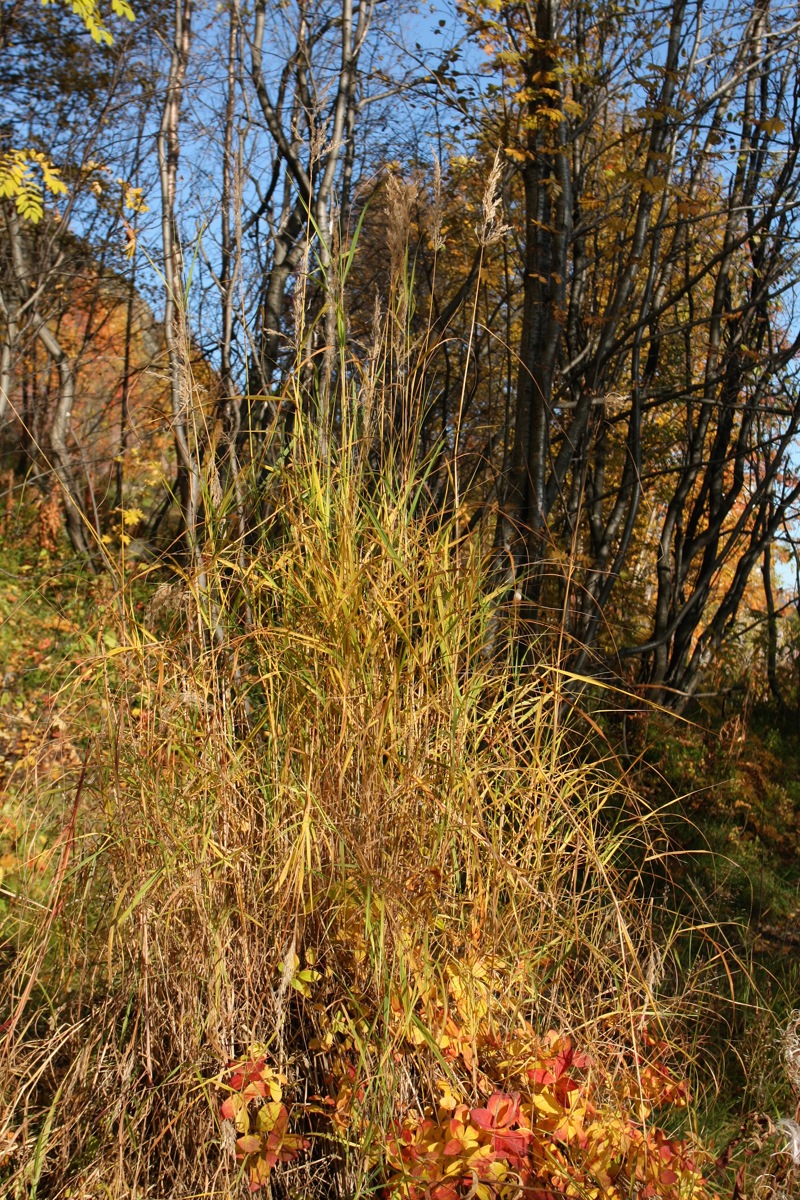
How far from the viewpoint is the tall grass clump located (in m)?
1.78

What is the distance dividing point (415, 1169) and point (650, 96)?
167 inches

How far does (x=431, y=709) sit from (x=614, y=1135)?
0.92m

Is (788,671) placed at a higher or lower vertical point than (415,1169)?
lower

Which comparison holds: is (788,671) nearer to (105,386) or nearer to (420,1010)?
(420,1010)

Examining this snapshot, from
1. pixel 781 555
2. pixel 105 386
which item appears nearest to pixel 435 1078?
pixel 781 555

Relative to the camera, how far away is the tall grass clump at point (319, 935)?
1.78 metres

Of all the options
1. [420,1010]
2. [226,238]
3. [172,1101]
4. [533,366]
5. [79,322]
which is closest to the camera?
[172,1101]

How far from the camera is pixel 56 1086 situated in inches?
77.3

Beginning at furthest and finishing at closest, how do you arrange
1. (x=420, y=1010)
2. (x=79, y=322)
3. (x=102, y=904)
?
(x=79, y=322), (x=102, y=904), (x=420, y=1010)

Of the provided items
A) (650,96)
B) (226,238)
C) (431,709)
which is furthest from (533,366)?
(226,238)

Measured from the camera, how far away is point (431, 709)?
213 cm

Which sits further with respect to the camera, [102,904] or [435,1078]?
[102,904]

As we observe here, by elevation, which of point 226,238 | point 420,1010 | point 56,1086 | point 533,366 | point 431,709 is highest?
point 226,238

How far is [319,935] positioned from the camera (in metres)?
2.00
